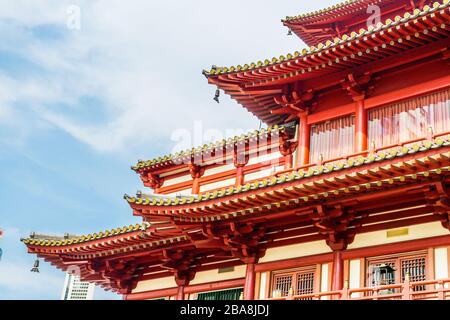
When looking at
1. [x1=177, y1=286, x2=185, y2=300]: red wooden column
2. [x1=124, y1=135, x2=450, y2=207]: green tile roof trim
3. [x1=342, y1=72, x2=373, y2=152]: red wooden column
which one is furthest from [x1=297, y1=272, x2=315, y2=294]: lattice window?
[x1=177, y1=286, x2=185, y2=300]: red wooden column

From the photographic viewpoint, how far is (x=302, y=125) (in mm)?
17609

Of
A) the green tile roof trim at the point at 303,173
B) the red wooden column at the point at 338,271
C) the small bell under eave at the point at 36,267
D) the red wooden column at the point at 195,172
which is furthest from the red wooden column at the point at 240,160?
the small bell under eave at the point at 36,267

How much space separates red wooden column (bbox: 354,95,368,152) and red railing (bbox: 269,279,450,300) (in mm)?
3855

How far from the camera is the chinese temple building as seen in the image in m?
13.1

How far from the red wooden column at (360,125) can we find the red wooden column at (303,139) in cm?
161

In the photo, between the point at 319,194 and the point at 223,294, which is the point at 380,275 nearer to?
the point at 319,194

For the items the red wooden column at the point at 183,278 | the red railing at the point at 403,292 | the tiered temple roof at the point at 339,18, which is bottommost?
the red railing at the point at 403,292

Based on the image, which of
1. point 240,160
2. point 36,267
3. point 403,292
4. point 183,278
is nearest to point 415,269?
point 403,292

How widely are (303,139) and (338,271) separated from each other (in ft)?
14.6

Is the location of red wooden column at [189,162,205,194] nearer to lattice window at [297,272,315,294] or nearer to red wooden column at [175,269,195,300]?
red wooden column at [175,269,195,300]

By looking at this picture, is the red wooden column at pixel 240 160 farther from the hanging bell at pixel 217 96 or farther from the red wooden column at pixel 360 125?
the red wooden column at pixel 360 125

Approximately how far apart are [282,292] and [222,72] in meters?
6.53

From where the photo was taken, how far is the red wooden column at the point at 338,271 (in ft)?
45.7
